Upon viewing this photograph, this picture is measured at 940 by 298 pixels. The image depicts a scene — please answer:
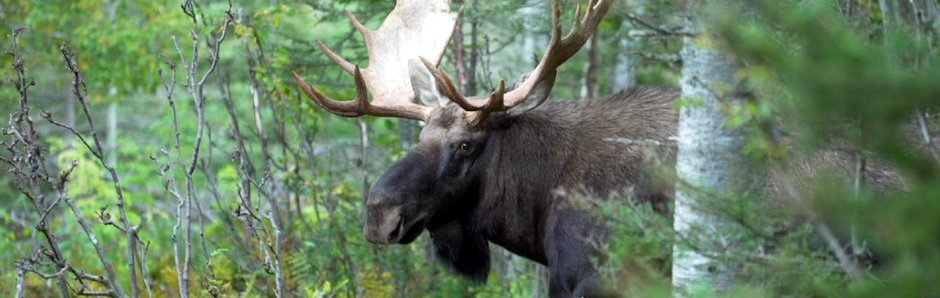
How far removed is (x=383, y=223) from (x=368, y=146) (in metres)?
3.29

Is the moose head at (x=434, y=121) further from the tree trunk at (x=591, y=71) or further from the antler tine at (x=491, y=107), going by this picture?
the tree trunk at (x=591, y=71)

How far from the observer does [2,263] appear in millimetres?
9547

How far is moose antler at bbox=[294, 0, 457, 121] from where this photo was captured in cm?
723

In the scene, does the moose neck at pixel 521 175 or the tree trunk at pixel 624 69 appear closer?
the moose neck at pixel 521 175

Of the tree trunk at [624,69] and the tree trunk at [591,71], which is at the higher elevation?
the tree trunk at [624,69]

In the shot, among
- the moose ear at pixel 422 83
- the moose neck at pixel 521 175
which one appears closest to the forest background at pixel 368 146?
the moose ear at pixel 422 83

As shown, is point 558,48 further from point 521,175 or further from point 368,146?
point 368,146

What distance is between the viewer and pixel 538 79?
645 cm

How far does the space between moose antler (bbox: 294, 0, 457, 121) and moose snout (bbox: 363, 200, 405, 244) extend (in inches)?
38.0

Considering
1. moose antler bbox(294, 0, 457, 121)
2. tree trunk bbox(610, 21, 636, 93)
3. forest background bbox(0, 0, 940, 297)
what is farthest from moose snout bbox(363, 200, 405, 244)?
tree trunk bbox(610, 21, 636, 93)

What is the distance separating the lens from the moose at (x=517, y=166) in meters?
6.16

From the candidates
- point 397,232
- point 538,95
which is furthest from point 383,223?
point 538,95

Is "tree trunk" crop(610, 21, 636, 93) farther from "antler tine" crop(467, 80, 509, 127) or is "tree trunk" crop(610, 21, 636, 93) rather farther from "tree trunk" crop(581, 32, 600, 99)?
"antler tine" crop(467, 80, 509, 127)

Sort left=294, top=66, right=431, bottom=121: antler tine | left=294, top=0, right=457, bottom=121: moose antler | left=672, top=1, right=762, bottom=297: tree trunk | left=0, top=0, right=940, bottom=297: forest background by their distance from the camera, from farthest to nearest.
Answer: left=294, top=0, right=457, bottom=121: moose antler
left=294, top=66, right=431, bottom=121: antler tine
left=672, top=1, right=762, bottom=297: tree trunk
left=0, top=0, right=940, bottom=297: forest background
